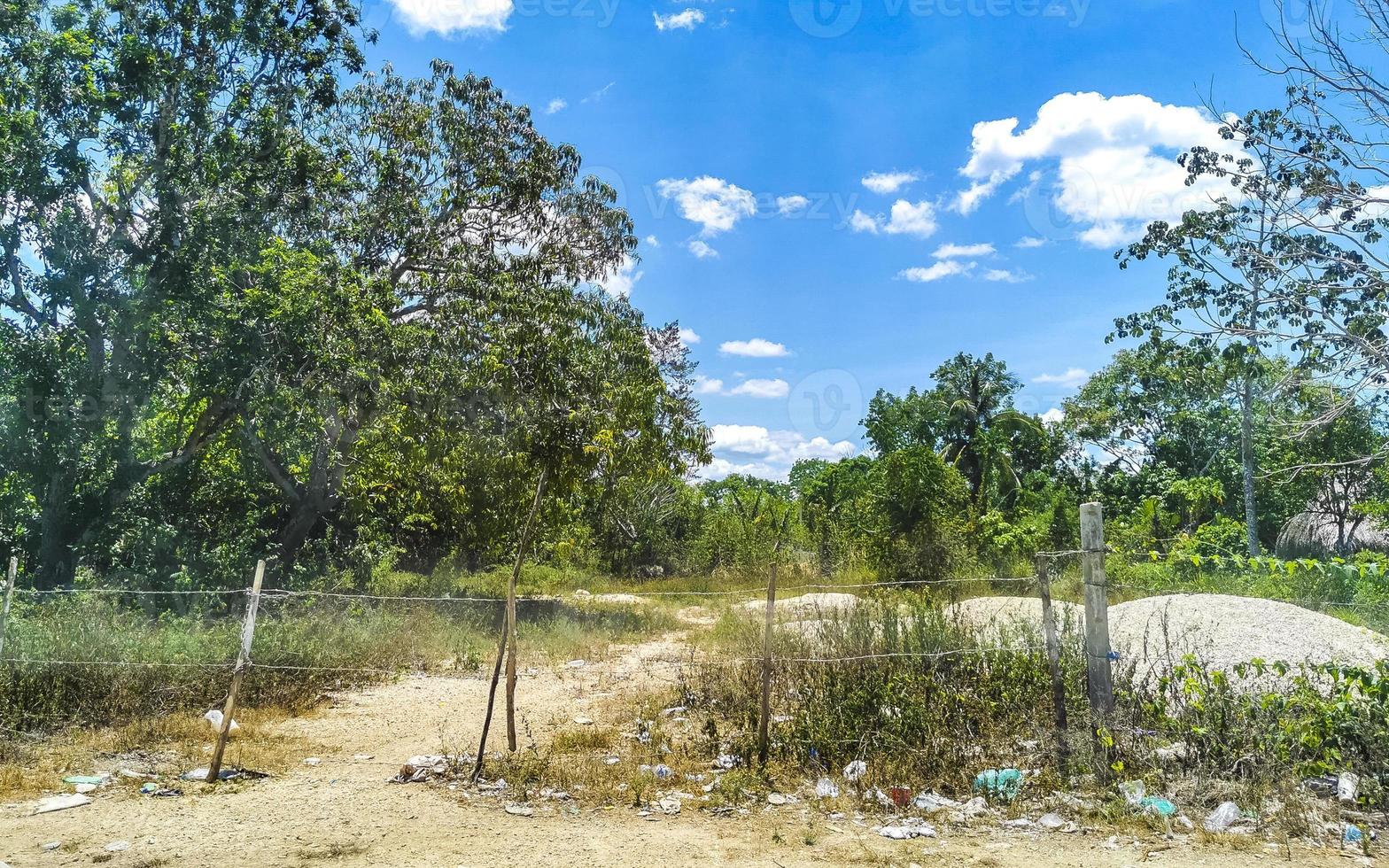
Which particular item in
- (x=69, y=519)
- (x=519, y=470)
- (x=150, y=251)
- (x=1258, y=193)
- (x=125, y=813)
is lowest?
(x=125, y=813)

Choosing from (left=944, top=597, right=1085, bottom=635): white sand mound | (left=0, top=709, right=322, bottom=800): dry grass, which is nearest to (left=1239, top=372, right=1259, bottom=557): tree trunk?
(left=944, top=597, right=1085, bottom=635): white sand mound

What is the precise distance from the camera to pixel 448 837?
490cm

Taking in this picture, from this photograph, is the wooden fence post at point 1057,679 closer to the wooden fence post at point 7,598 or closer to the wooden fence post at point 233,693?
the wooden fence post at point 233,693

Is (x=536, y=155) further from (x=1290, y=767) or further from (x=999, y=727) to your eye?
(x=1290, y=767)

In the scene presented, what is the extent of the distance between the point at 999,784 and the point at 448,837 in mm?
3393

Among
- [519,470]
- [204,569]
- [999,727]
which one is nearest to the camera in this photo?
[999,727]

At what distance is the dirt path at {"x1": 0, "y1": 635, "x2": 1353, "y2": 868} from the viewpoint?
4.49 metres

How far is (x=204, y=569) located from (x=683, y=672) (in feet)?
25.7

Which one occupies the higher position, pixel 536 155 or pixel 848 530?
pixel 536 155

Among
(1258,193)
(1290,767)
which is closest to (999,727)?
(1290,767)

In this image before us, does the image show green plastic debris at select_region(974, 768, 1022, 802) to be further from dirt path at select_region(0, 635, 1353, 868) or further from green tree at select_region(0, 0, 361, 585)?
green tree at select_region(0, 0, 361, 585)

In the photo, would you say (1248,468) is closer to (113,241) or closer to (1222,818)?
(1222,818)

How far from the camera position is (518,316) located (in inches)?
590

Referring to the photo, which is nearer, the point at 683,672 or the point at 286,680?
the point at 286,680
